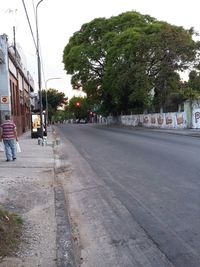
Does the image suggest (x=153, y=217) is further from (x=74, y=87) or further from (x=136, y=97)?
(x=74, y=87)

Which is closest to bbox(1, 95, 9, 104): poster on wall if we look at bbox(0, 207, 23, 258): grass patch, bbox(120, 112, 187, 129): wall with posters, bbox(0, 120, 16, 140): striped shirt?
bbox(0, 120, 16, 140): striped shirt

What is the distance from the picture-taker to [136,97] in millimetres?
50031

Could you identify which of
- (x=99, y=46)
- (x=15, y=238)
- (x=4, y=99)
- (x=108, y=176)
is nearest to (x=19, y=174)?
(x=108, y=176)

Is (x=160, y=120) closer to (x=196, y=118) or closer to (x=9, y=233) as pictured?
(x=196, y=118)

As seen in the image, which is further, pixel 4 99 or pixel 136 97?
pixel 136 97

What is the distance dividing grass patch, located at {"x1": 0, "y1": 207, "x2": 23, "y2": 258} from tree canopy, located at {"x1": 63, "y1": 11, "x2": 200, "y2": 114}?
41.3 m

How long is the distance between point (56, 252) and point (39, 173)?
795cm

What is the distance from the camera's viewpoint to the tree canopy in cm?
4750

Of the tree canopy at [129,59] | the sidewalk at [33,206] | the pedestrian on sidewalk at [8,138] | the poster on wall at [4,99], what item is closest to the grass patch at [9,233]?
the sidewalk at [33,206]

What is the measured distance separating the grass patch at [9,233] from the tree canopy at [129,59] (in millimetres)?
41334

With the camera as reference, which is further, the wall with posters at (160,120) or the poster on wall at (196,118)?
the wall with posters at (160,120)

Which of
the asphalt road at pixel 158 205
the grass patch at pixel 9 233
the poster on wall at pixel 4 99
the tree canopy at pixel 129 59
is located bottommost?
the asphalt road at pixel 158 205

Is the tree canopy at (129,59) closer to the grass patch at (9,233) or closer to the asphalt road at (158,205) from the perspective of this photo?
the asphalt road at (158,205)

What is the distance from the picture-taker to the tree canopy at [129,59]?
4750 cm
